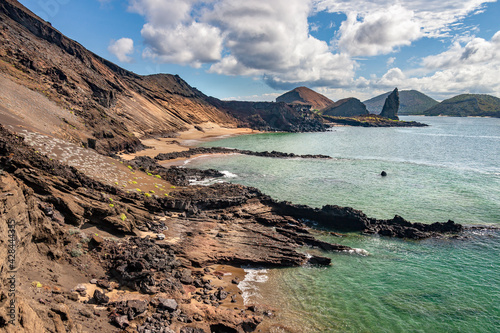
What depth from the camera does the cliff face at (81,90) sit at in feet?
161

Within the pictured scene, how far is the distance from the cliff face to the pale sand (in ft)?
11.5

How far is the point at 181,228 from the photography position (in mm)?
23266

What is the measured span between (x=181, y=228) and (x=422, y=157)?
72577 mm

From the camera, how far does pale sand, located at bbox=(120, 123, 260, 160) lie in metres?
65.9

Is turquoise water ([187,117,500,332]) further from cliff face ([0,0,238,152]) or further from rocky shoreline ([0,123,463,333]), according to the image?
cliff face ([0,0,238,152])

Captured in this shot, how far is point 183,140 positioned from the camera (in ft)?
315

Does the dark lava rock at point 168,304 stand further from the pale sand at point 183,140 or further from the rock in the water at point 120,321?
the pale sand at point 183,140


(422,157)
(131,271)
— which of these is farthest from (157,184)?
(422,157)

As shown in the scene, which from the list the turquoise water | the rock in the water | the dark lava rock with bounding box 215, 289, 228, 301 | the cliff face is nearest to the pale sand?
the cliff face

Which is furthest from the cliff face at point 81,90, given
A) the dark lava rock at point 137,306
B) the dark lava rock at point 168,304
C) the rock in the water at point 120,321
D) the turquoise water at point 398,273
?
the rock in the water at point 120,321

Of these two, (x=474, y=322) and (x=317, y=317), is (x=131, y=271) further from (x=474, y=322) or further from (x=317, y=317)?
(x=474, y=322)

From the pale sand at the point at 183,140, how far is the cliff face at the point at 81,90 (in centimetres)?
350

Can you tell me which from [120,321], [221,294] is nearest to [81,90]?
[221,294]

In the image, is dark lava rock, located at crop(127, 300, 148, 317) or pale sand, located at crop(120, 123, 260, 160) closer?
dark lava rock, located at crop(127, 300, 148, 317)
